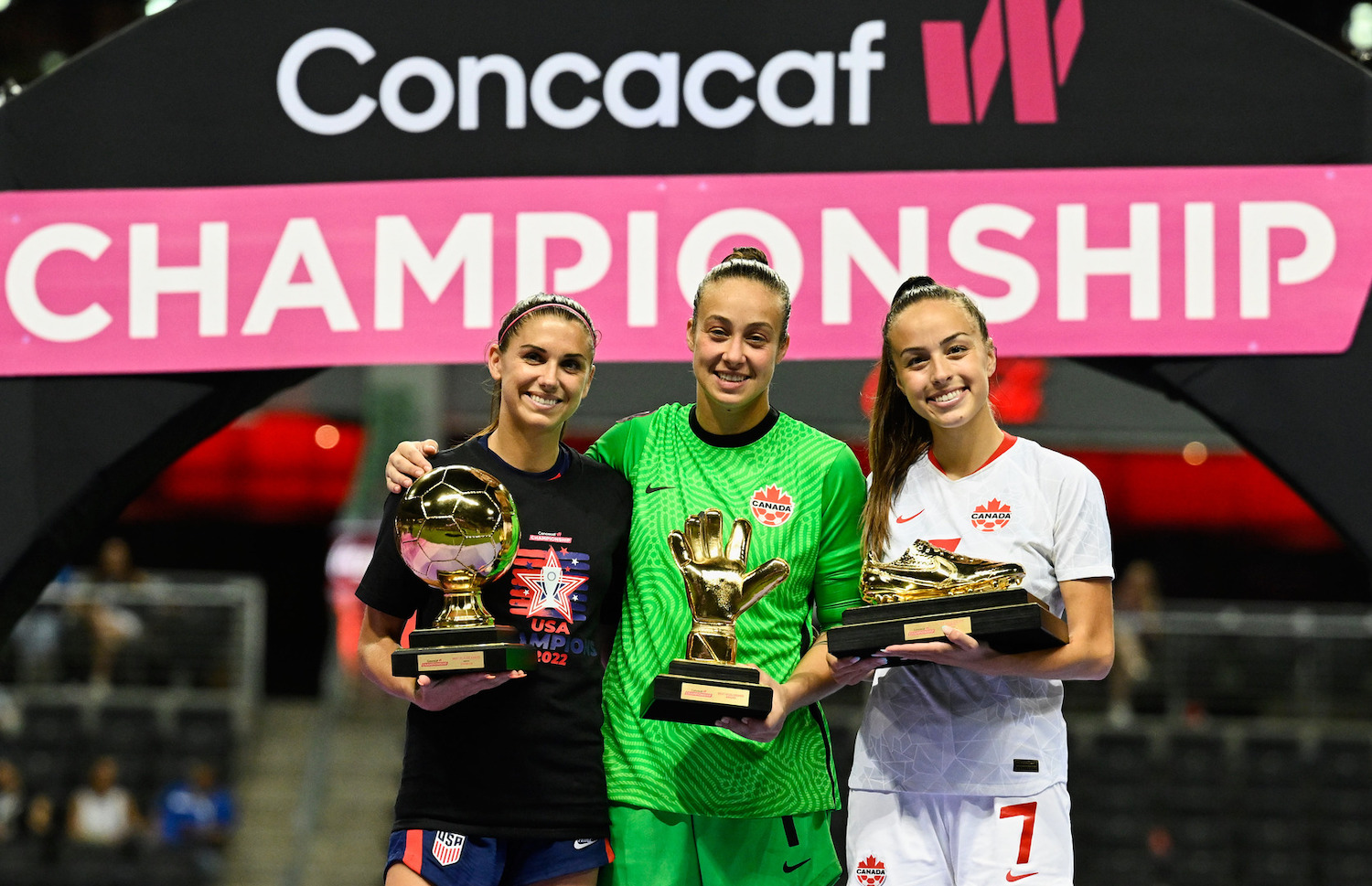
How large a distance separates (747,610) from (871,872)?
0.58 m

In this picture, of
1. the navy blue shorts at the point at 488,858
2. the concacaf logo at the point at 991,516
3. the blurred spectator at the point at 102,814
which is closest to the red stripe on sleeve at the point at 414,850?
the navy blue shorts at the point at 488,858

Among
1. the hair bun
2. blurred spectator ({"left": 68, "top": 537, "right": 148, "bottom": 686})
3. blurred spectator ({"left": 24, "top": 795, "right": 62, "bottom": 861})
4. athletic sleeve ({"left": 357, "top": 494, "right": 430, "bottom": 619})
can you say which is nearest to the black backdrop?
the hair bun

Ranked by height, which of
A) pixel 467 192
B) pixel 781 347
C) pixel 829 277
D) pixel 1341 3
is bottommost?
pixel 781 347

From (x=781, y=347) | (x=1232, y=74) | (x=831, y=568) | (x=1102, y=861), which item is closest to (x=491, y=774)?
(x=831, y=568)

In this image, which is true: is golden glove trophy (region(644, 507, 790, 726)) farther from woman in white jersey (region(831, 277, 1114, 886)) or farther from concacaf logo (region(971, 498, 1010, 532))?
concacaf logo (region(971, 498, 1010, 532))

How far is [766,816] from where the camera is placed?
287 cm

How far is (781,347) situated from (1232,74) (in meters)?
1.55

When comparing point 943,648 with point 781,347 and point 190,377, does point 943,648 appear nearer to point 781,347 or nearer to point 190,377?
point 781,347

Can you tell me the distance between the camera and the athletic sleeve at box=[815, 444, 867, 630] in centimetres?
298

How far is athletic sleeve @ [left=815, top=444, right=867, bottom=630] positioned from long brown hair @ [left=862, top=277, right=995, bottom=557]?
0.13 feet

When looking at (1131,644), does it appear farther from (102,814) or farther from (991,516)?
(991,516)

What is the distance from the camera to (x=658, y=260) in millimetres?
3832

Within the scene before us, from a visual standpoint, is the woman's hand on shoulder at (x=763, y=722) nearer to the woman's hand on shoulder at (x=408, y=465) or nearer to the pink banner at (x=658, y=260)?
the woman's hand on shoulder at (x=408, y=465)

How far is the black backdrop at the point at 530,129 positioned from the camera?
370cm
